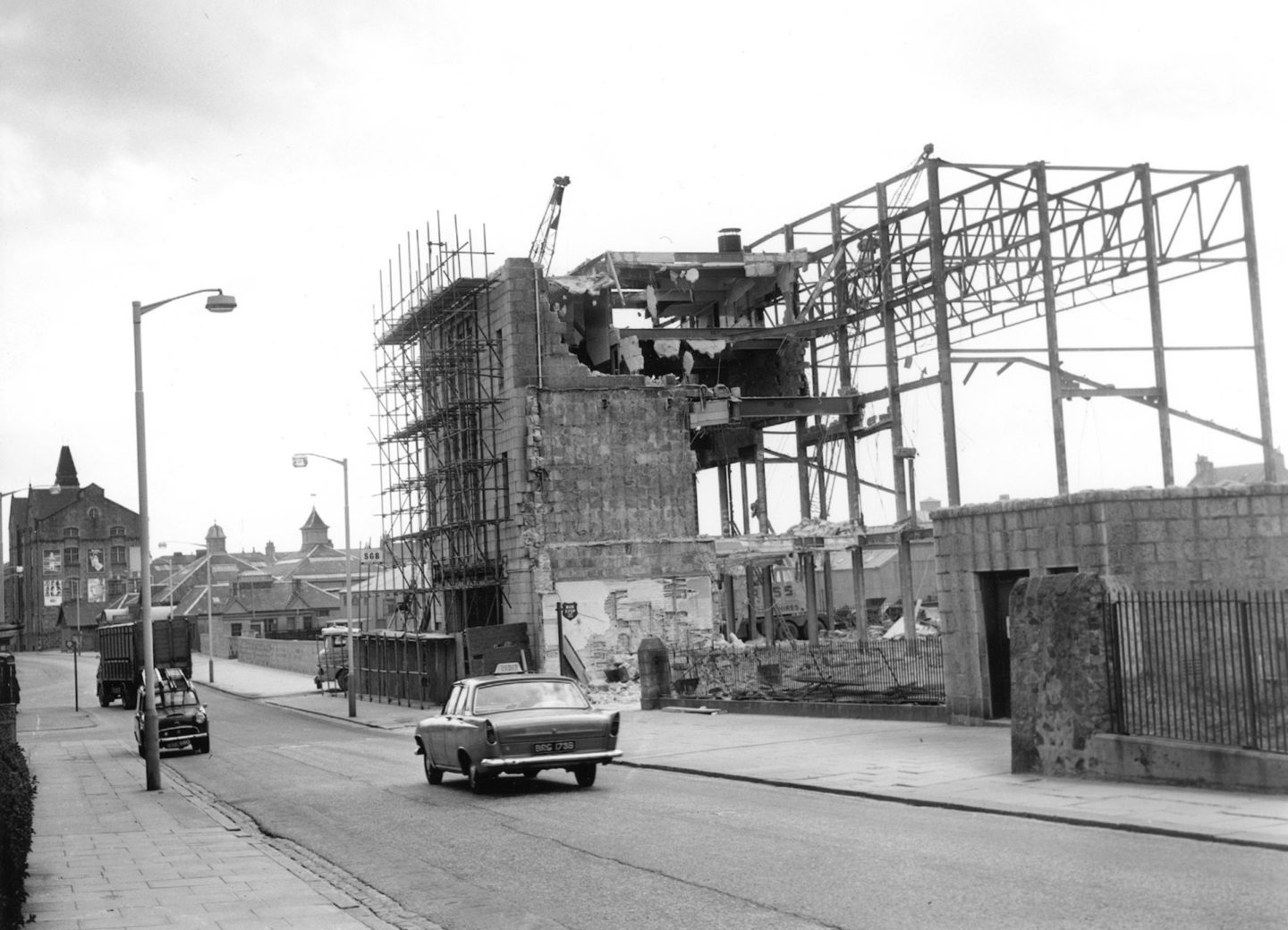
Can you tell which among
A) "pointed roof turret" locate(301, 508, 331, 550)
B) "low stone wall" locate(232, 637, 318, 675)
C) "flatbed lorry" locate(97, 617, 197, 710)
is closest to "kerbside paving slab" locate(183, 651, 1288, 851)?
"flatbed lorry" locate(97, 617, 197, 710)

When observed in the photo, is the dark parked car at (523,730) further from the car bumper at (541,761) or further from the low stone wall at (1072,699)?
the low stone wall at (1072,699)

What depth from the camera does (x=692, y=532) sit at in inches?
1827

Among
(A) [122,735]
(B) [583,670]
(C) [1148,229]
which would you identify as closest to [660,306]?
(B) [583,670]

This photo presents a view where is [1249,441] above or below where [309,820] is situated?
above

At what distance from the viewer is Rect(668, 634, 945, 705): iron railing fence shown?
26.3 metres

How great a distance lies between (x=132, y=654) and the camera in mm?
52781

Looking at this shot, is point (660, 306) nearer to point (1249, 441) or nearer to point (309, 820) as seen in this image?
point (1249, 441)

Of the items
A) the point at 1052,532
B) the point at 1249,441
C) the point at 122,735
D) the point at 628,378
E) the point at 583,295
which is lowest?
Result: the point at 122,735

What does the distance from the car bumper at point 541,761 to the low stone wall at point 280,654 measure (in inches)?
1991

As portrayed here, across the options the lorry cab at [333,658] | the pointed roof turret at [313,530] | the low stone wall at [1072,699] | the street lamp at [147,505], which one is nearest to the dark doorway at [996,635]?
the low stone wall at [1072,699]

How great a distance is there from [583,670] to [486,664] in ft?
9.99

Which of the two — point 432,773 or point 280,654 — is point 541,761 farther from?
point 280,654

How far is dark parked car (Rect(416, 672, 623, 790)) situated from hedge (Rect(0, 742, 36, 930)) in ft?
20.7

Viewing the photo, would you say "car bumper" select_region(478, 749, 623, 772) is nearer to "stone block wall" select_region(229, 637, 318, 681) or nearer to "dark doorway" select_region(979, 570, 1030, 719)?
"dark doorway" select_region(979, 570, 1030, 719)
